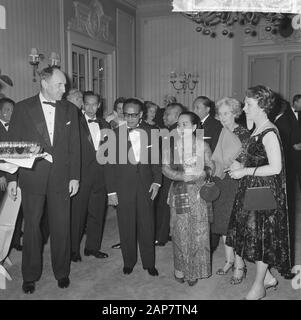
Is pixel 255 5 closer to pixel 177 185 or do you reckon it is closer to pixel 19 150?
pixel 177 185

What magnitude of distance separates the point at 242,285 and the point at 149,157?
4.02ft

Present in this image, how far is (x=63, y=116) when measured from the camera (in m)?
2.81

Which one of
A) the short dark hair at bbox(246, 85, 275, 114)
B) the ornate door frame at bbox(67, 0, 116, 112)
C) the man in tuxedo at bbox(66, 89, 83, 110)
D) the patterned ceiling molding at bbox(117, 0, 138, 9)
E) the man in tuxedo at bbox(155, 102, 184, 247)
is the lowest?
the man in tuxedo at bbox(155, 102, 184, 247)

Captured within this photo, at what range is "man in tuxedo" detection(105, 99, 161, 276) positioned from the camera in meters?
3.07

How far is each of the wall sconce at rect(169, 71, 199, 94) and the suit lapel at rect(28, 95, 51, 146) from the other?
21.5ft

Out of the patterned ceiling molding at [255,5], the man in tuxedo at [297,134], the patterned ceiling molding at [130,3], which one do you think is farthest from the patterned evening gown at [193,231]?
the patterned ceiling molding at [130,3]

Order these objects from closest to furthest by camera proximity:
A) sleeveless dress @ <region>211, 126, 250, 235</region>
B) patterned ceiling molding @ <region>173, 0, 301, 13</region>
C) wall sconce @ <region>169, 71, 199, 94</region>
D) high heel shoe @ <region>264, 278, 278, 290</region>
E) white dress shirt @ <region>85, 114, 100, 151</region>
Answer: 1. high heel shoe @ <region>264, 278, 278, 290</region>
2. sleeveless dress @ <region>211, 126, 250, 235</region>
3. patterned ceiling molding @ <region>173, 0, 301, 13</region>
4. white dress shirt @ <region>85, 114, 100, 151</region>
5. wall sconce @ <region>169, 71, 199, 94</region>

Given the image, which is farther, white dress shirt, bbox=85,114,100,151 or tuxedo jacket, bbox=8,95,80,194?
white dress shirt, bbox=85,114,100,151

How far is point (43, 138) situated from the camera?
2740 mm

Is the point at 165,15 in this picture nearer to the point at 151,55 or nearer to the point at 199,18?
the point at 151,55

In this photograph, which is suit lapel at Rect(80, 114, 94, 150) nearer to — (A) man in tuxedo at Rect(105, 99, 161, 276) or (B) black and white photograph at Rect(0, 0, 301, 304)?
(B) black and white photograph at Rect(0, 0, 301, 304)

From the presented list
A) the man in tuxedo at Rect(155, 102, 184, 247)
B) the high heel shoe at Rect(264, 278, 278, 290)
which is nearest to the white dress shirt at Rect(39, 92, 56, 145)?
the man in tuxedo at Rect(155, 102, 184, 247)

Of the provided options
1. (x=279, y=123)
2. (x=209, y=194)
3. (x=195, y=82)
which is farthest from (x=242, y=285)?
(x=195, y=82)

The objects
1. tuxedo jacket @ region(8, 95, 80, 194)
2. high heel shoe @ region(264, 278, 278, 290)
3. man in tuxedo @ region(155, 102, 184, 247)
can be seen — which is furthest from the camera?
man in tuxedo @ region(155, 102, 184, 247)
